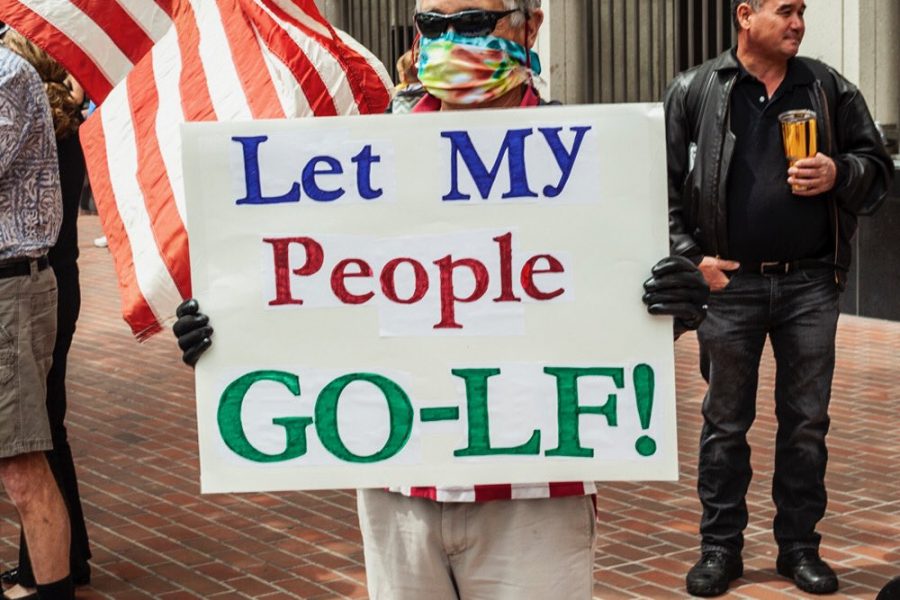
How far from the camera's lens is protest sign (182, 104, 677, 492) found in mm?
2980

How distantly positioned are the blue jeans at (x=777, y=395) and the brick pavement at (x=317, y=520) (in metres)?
0.24

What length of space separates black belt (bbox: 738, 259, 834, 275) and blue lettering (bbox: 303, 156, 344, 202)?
2708 mm

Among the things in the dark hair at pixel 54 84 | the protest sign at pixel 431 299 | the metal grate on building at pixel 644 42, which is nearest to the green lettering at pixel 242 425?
the protest sign at pixel 431 299

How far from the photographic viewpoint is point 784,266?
5.40 meters

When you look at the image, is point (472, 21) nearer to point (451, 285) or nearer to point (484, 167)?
point (484, 167)

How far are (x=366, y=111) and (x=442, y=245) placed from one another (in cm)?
153

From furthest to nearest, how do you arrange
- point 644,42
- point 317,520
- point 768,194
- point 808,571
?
point 644,42, point 317,520, point 808,571, point 768,194

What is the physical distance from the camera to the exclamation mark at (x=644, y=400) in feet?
9.81

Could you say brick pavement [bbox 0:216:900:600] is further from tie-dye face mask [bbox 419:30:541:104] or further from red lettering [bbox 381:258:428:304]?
tie-dye face mask [bbox 419:30:541:104]

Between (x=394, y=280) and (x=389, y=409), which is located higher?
(x=394, y=280)

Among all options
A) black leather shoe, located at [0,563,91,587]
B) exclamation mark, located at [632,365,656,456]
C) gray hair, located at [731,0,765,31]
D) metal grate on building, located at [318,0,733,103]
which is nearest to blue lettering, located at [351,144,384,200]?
exclamation mark, located at [632,365,656,456]

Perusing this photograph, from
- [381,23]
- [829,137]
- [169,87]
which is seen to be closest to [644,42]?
[381,23]

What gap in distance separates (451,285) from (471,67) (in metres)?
0.42

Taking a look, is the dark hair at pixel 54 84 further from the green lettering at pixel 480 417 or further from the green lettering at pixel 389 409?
the green lettering at pixel 480 417
